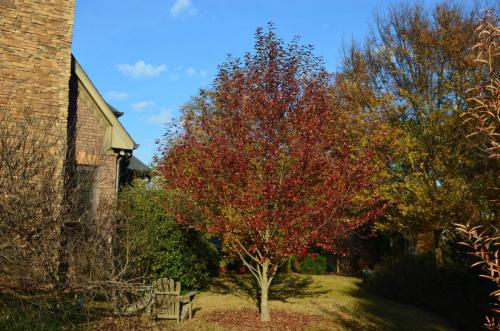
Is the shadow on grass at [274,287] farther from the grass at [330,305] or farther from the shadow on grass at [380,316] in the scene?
the shadow on grass at [380,316]

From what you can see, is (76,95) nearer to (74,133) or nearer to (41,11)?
(74,133)

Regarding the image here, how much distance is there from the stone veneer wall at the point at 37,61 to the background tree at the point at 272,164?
3.91 meters

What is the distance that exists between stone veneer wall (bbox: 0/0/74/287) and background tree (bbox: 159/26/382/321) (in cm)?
391

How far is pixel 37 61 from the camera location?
12.7 metres

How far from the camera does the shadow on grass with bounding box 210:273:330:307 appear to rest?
16.5 meters

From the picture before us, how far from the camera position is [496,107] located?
287cm

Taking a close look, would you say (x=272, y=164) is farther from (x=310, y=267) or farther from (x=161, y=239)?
(x=310, y=267)

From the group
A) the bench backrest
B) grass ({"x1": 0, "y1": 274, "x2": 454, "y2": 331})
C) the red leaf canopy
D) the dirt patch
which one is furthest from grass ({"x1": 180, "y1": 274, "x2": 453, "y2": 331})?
the red leaf canopy

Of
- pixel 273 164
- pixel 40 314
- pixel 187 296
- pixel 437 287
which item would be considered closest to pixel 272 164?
pixel 273 164

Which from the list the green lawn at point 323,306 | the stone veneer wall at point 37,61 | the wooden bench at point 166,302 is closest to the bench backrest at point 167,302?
the wooden bench at point 166,302

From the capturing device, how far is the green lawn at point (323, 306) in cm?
1186

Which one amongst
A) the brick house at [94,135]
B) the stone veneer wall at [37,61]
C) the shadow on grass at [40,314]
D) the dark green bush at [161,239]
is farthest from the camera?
the dark green bush at [161,239]

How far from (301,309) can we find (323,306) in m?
1.27

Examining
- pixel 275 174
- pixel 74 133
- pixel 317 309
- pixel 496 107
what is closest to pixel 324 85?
pixel 275 174
